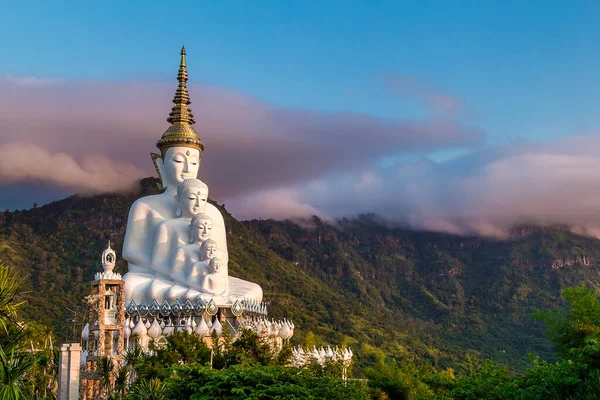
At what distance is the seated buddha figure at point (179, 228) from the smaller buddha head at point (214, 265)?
239 centimetres

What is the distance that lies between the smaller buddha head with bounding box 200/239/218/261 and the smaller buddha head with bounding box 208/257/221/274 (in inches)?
10.5

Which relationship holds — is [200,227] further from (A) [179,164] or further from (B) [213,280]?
(A) [179,164]

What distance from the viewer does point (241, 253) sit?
66.4m

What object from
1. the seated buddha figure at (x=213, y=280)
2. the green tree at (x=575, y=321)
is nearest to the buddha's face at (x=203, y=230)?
the seated buddha figure at (x=213, y=280)

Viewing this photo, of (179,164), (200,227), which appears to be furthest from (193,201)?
(179,164)

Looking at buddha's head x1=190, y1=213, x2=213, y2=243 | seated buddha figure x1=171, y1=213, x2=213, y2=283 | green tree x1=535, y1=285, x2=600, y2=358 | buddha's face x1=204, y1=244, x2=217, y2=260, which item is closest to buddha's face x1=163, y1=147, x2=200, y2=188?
seated buddha figure x1=171, y1=213, x2=213, y2=283

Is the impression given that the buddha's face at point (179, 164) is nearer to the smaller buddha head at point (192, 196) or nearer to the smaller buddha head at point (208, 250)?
the smaller buddha head at point (192, 196)

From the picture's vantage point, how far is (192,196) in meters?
32.4

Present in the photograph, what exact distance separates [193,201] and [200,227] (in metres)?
1.74

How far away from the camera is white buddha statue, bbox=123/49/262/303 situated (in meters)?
31.6

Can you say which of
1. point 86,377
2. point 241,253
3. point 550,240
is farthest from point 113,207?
point 550,240

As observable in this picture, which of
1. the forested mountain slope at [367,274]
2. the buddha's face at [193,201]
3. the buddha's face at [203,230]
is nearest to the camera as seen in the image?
the buddha's face at [203,230]

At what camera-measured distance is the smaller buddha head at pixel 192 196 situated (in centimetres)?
3247

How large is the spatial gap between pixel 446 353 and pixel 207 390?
51.7 m
